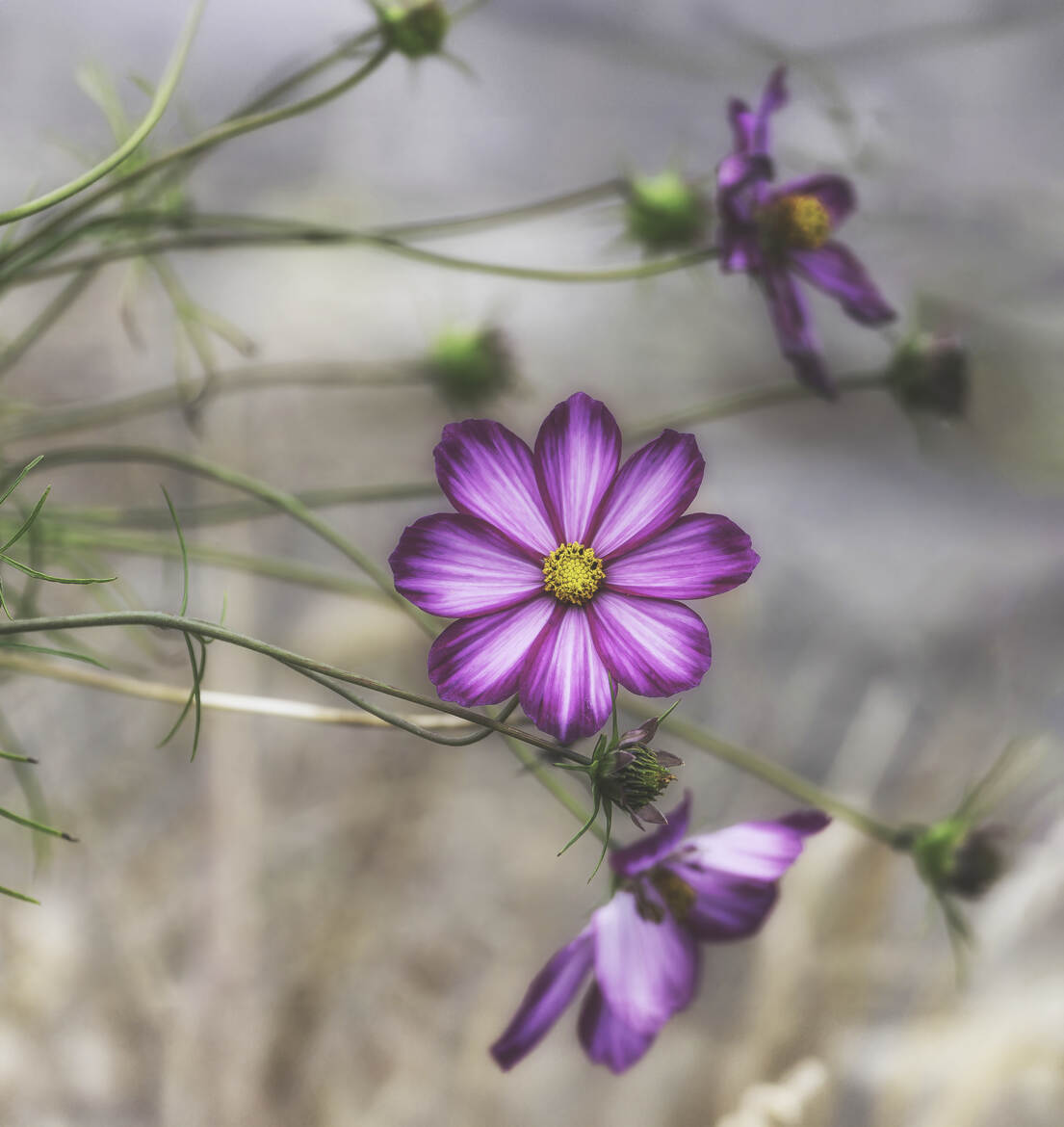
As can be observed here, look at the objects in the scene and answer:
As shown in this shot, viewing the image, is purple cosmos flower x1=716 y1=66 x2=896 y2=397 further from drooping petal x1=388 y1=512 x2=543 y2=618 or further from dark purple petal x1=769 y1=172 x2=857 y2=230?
drooping petal x1=388 y1=512 x2=543 y2=618

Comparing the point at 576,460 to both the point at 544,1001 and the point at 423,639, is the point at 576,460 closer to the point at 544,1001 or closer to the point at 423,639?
the point at 544,1001

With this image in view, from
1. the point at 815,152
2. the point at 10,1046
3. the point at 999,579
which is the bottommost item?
the point at 10,1046

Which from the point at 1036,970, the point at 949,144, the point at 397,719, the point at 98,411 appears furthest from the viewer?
the point at 949,144

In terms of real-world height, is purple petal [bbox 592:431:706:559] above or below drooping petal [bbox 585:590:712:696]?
above

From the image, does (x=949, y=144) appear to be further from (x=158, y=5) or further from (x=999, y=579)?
(x=158, y=5)

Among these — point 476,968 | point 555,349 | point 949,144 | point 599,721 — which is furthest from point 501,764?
point 949,144

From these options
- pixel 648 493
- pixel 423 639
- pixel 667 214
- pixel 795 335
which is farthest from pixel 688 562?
pixel 423 639

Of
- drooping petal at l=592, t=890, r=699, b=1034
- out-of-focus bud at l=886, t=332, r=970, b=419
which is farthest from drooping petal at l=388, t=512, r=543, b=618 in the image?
out-of-focus bud at l=886, t=332, r=970, b=419
